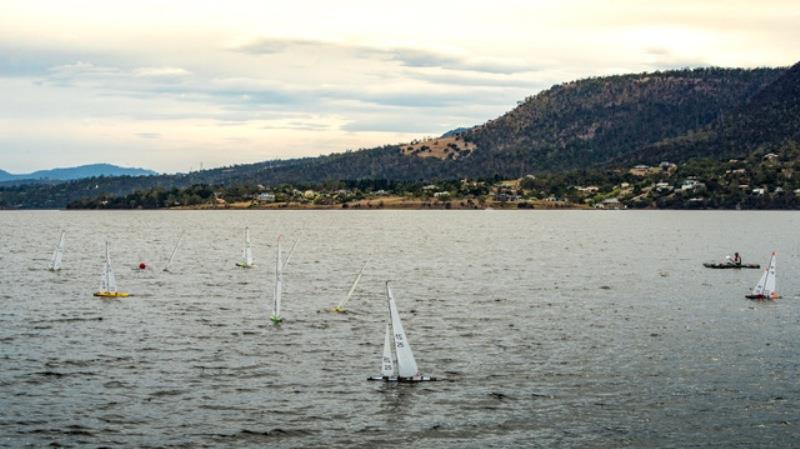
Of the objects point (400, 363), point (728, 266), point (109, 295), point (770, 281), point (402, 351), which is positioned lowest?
point (109, 295)

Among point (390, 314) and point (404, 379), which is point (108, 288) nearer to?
point (404, 379)

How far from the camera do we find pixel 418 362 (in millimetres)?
59906

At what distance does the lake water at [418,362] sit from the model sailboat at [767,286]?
1.98m

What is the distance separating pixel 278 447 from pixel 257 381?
40.7 feet

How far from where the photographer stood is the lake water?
45.3 m

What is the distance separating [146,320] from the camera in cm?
7919

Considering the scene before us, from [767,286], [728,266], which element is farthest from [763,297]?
[728,266]

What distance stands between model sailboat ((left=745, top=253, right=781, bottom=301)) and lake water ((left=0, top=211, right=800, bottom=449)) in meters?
1.98

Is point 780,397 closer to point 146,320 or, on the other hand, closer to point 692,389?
point 692,389

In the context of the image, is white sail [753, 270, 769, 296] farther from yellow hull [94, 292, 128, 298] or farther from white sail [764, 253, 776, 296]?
yellow hull [94, 292, 128, 298]

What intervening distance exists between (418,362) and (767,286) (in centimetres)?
4751

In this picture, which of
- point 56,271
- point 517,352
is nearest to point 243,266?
point 56,271

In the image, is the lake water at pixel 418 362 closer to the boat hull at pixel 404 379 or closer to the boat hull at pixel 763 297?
the boat hull at pixel 404 379

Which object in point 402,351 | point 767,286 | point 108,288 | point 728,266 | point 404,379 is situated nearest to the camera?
point 402,351
